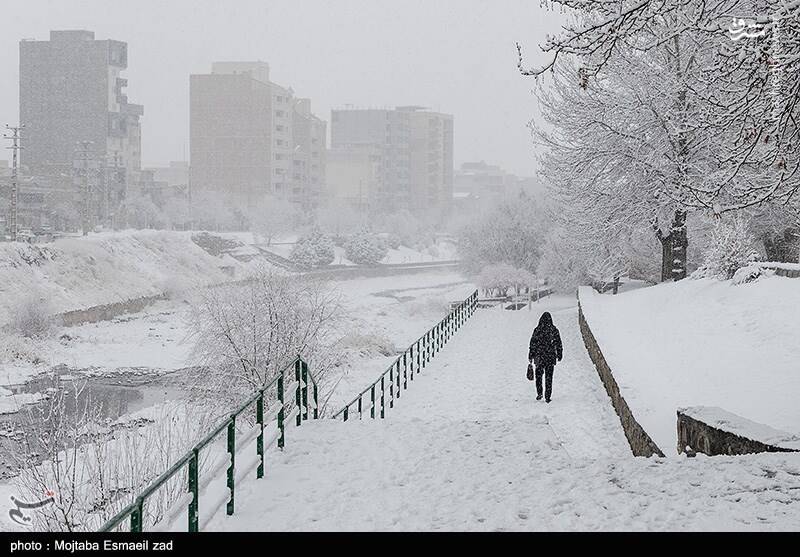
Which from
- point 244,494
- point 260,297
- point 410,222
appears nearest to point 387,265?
point 410,222

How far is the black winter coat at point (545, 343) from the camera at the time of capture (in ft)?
58.2

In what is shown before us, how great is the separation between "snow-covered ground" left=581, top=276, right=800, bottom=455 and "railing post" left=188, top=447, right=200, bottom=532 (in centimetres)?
612

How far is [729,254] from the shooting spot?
25.5 metres

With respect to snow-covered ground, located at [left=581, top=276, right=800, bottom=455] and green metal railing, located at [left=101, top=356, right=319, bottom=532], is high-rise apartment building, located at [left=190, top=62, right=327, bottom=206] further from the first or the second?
green metal railing, located at [left=101, top=356, right=319, bottom=532]

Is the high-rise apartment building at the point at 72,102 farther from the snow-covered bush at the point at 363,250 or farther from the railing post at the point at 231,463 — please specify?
the railing post at the point at 231,463

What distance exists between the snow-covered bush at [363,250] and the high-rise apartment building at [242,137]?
40.7 metres

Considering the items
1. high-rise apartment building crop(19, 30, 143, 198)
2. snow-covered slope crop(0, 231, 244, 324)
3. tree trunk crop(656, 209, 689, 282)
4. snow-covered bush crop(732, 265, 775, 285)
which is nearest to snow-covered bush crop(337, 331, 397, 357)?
tree trunk crop(656, 209, 689, 282)

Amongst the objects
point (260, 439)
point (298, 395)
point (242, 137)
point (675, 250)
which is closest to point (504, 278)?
point (675, 250)

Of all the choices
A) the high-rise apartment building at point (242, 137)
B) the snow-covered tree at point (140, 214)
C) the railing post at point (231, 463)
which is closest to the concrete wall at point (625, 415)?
the railing post at point (231, 463)

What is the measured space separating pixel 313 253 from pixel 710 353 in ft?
265

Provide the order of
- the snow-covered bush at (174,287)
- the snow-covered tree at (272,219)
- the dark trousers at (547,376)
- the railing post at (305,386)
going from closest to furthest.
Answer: the railing post at (305,386)
the dark trousers at (547,376)
the snow-covered bush at (174,287)
the snow-covered tree at (272,219)

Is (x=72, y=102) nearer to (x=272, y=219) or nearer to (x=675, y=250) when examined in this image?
(x=272, y=219)

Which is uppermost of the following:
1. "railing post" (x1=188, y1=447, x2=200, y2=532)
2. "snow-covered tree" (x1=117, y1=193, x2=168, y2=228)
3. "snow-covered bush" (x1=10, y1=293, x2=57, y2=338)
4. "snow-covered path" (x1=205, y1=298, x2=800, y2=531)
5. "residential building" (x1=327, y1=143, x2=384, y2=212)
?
"residential building" (x1=327, y1=143, x2=384, y2=212)

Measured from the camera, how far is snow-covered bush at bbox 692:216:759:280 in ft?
82.3
